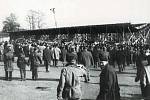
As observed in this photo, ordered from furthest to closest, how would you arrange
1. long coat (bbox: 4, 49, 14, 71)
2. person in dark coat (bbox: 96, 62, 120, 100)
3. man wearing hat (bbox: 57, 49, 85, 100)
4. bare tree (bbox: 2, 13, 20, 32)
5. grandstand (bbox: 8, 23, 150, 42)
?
bare tree (bbox: 2, 13, 20, 32) < grandstand (bbox: 8, 23, 150, 42) < long coat (bbox: 4, 49, 14, 71) < person in dark coat (bbox: 96, 62, 120, 100) < man wearing hat (bbox: 57, 49, 85, 100)

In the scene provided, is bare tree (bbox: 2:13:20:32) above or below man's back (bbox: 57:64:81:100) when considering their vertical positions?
above

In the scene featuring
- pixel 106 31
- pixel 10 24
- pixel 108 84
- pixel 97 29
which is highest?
pixel 10 24

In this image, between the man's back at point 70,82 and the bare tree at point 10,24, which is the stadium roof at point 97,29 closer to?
the man's back at point 70,82

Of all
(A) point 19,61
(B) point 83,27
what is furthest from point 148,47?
(B) point 83,27

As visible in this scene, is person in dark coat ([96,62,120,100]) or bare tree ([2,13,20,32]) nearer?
person in dark coat ([96,62,120,100])

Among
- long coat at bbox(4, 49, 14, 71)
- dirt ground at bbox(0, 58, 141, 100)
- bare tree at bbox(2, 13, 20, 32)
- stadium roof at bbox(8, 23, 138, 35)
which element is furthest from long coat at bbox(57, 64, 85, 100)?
bare tree at bbox(2, 13, 20, 32)

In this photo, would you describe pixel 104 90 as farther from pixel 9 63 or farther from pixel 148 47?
pixel 9 63

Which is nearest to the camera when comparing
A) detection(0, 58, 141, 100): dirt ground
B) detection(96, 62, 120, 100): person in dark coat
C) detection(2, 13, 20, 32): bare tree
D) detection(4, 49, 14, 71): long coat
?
detection(96, 62, 120, 100): person in dark coat

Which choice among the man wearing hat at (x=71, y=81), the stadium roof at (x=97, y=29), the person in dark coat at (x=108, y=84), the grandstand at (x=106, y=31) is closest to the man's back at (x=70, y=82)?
the man wearing hat at (x=71, y=81)

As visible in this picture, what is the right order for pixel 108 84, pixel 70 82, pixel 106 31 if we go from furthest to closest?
pixel 106 31 → pixel 108 84 → pixel 70 82

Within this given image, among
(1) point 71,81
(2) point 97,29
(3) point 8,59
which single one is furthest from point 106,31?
(1) point 71,81

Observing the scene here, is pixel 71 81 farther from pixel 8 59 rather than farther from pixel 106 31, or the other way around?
pixel 106 31

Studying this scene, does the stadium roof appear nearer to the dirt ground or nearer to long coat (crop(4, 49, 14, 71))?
long coat (crop(4, 49, 14, 71))

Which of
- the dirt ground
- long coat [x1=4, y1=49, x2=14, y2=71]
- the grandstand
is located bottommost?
the dirt ground
